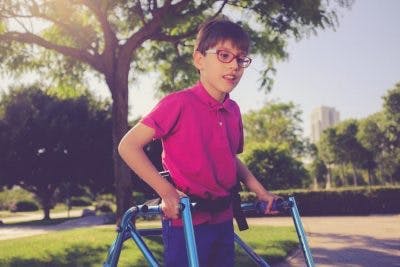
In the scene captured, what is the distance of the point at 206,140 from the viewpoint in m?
2.55

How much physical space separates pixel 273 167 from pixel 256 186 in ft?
89.1

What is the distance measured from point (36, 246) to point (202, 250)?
31.4ft

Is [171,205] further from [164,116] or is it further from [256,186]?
[256,186]

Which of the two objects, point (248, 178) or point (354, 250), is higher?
point (248, 178)

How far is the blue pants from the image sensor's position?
2.39m

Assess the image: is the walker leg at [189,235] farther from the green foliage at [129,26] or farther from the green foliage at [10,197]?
the green foliage at [10,197]

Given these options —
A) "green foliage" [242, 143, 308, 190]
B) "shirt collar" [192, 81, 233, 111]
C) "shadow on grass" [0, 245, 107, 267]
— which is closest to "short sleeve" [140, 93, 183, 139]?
"shirt collar" [192, 81, 233, 111]

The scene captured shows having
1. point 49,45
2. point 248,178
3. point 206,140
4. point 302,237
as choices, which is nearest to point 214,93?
point 206,140

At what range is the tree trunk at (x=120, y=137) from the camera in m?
13.0

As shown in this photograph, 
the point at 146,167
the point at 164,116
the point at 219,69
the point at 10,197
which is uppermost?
the point at 219,69

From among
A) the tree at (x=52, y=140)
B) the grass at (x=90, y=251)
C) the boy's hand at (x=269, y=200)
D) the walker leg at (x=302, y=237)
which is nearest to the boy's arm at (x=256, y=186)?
the boy's hand at (x=269, y=200)

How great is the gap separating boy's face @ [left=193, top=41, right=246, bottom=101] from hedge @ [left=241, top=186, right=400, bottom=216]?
2209 cm

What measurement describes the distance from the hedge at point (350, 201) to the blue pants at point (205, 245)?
22.0m

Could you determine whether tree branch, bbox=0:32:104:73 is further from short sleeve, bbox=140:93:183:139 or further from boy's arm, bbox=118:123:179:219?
boy's arm, bbox=118:123:179:219
